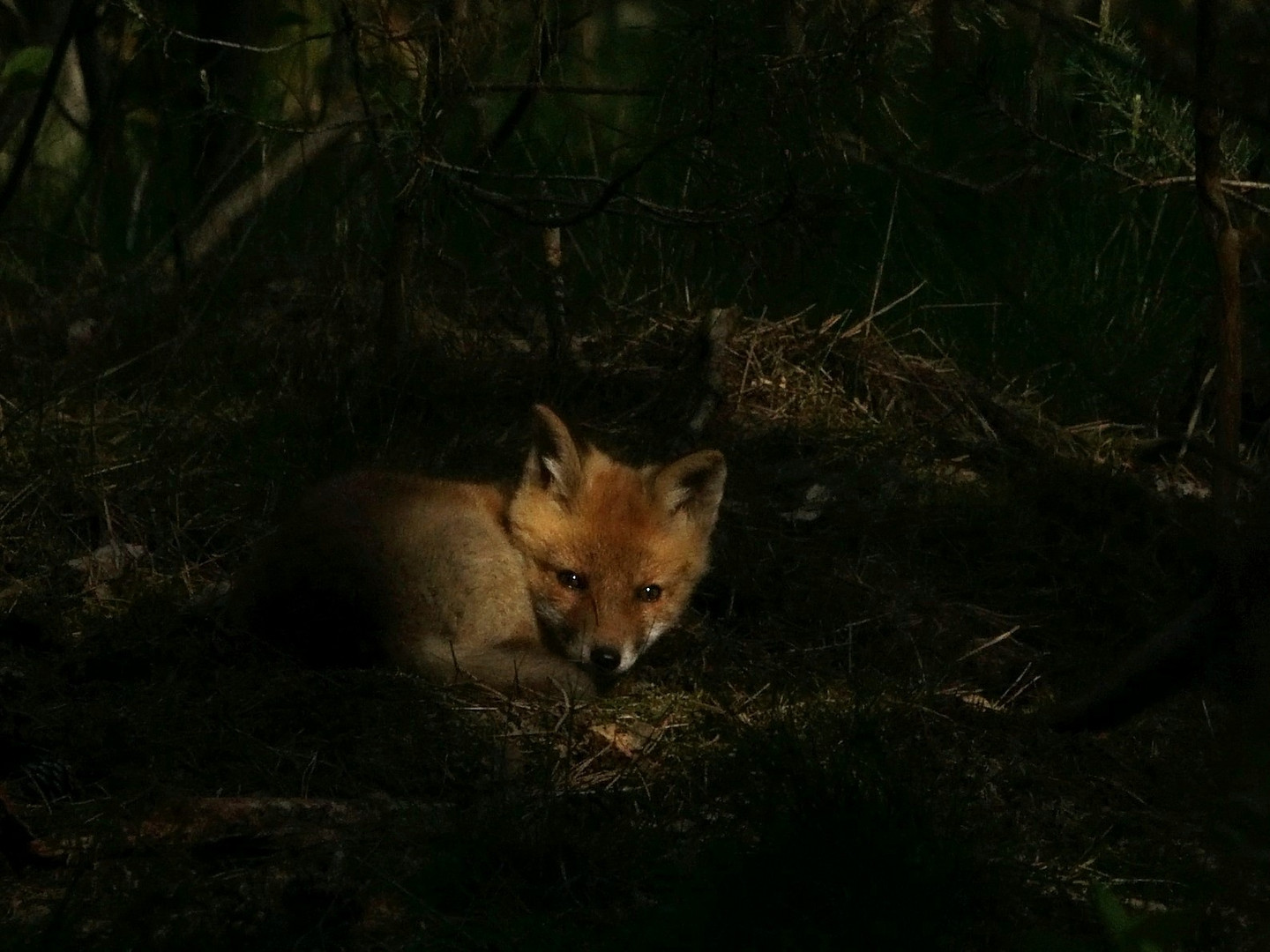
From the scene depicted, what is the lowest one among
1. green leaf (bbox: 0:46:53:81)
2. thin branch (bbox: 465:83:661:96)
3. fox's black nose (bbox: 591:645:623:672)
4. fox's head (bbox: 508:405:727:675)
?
fox's black nose (bbox: 591:645:623:672)

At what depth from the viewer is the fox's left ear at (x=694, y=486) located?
189 inches

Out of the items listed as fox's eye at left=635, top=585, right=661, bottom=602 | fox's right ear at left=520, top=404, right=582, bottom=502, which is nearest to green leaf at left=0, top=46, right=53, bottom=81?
fox's right ear at left=520, top=404, right=582, bottom=502

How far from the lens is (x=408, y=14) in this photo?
5410 mm

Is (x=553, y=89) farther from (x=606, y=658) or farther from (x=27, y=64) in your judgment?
(x=606, y=658)

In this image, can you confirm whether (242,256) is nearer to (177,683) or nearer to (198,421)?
(198,421)

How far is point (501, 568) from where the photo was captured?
4551mm

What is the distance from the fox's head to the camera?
4625 millimetres

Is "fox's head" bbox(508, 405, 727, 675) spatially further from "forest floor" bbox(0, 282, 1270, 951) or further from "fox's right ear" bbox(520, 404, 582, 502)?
"forest floor" bbox(0, 282, 1270, 951)

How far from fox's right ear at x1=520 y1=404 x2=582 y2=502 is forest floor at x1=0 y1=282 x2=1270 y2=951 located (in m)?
0.64

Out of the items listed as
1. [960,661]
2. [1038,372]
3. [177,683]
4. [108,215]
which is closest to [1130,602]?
[960,661]

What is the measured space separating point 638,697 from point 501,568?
59 cm

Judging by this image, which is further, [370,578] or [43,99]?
[43,99]

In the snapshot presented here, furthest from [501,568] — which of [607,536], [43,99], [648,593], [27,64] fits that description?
[27,64]

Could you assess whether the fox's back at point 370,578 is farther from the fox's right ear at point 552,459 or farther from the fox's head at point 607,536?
the fox's right ear at point 552,459
